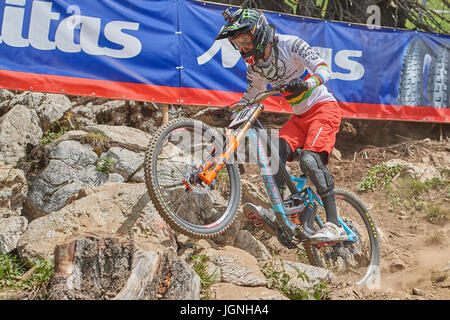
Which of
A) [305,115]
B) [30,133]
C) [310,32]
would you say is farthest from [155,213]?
[310,32]

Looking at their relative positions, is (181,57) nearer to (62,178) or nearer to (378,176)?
(62,178)

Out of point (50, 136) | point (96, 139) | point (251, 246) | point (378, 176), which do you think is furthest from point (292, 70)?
point (50, 136)

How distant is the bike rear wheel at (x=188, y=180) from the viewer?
3.71 metres

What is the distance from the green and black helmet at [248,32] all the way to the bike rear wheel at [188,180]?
0.84 meters

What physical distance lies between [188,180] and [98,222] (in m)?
1.02

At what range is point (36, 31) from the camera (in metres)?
6.00

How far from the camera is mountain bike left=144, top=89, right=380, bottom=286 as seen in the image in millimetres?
3822

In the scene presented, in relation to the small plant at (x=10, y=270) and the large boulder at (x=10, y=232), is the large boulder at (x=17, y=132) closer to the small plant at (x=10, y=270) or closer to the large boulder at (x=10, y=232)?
the large boulder at (x=10, y=232)

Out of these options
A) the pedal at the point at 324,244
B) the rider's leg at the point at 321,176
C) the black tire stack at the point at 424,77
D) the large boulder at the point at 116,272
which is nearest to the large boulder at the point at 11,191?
the large boulder at the point at 116,272

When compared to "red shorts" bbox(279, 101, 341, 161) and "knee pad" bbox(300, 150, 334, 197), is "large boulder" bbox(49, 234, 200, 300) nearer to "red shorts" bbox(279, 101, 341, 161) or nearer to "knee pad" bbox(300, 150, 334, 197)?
"knee pad" bbox(300, 150, 334, 197)

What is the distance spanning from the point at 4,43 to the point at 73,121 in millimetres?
1609

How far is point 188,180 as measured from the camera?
3.83m

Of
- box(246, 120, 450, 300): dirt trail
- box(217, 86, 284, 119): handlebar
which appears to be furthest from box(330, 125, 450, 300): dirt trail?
box(217, 86, 284, 119): handlebar
